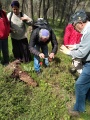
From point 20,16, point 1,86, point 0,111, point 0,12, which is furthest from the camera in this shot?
point 20,16

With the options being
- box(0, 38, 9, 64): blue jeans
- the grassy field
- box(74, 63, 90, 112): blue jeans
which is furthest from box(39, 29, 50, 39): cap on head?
box(74, 63, 90, 112): blue jeans

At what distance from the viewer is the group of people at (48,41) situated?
4129 millimetres

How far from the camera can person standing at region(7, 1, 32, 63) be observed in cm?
618

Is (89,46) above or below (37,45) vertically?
above

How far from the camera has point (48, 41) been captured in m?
5.71

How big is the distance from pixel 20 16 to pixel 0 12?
649 mm

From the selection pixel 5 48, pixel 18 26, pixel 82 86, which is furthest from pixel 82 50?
pixel 5 48

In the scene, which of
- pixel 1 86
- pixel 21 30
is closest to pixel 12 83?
pixel 1 86

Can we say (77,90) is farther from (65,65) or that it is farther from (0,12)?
(0,12)

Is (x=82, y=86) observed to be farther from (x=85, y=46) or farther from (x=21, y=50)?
(x=21, y=50)

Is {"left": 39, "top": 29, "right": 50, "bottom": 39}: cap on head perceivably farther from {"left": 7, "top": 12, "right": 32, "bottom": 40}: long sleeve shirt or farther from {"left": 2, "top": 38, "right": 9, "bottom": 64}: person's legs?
{"left": 2, "top": 38, "right": 9, "bottom": 64}: person's legs

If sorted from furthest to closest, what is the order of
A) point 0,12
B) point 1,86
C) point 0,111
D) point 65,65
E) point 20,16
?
1. point 65,65
2. point 20,16
3. point 0,12
4. point 1,86
5. point 0,111

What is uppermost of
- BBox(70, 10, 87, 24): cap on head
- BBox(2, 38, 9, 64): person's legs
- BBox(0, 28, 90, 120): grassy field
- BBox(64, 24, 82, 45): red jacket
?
BBox(70, 10, 87, 24): cap on head

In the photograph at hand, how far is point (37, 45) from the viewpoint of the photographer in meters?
5.88
